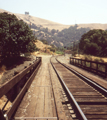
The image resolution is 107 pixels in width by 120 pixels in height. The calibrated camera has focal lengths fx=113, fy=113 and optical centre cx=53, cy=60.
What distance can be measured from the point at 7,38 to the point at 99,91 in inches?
755

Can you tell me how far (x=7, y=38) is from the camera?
2052cm

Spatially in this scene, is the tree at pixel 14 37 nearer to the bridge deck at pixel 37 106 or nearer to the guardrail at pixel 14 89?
the guardrail at pixel 14 89

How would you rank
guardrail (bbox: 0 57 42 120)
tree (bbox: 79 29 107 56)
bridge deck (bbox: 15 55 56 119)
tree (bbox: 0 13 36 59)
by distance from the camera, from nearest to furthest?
guardrail (bbox: 0 57 42 120) → bridge deck (bbox: 15 55 56 119) → tree (bbox: 0 13 36 59) → tree (bbox: 79 29 107 56)

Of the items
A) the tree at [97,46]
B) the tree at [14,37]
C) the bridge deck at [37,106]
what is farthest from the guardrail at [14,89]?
the tree at [97,46]

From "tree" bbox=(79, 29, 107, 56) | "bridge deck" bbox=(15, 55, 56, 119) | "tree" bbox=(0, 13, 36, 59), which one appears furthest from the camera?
"tree" bbox=(79, 29, 107, 56)

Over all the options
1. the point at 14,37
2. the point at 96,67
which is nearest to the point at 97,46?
the point at 14,37

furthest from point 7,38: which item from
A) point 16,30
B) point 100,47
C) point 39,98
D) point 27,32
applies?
point 100,47

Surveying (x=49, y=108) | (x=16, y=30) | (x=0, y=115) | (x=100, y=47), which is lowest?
(x=49, y=108)

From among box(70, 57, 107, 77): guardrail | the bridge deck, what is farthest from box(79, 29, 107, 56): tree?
the bridge deck

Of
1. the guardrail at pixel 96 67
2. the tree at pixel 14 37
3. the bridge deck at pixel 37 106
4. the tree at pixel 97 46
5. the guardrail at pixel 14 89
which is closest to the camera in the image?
the guardrail at pixel 14 89

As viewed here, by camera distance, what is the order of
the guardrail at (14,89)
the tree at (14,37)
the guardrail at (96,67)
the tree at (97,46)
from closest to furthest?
the guardrail at (14,89) < the guardrail at (96,67) < the tree at (14,37) < the tree at (97,46)

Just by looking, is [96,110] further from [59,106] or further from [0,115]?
[0,115]

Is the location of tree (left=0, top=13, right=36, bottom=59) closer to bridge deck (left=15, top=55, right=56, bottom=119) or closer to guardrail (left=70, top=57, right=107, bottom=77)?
guardrail (left=70, top=57, right=107, bottom=77)

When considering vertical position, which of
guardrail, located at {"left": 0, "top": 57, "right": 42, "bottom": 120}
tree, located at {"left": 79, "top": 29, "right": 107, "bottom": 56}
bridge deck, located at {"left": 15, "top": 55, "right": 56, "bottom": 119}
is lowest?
bridge deck, located at {"left": 15, "top": 55, "right": 56, "bottom": 119}
